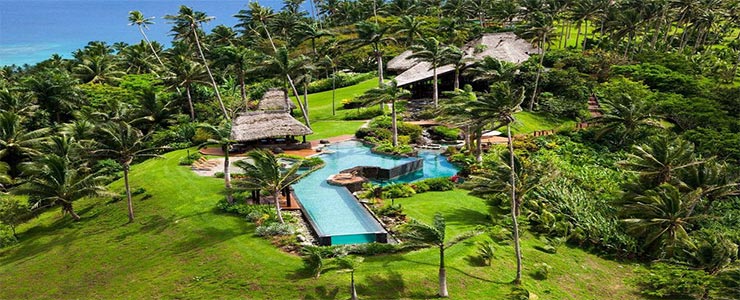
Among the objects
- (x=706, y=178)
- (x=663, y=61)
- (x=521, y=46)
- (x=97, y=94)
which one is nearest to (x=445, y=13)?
(x=521, y=46)

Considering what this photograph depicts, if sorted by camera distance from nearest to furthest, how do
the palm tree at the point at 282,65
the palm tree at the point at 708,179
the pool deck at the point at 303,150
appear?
the palm tree at the point at 708,179
the pool deck at the point at 303,150
the palm tree at the point at 282,65

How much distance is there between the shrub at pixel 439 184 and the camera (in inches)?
1554

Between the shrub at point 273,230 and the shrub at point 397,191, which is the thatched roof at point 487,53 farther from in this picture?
the shrub at point 273,230

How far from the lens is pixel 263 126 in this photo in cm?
4900

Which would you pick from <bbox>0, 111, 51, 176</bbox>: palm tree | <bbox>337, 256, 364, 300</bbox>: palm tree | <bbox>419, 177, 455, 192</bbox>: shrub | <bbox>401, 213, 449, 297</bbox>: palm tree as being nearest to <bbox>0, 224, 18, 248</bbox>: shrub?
<bbox>0, 111, 51, 176</bbox>: palm tree

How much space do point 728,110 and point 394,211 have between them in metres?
41.1

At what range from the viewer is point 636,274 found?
2980 centimetres

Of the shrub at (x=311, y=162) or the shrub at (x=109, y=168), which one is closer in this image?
the shrub at (x=311, y=162)

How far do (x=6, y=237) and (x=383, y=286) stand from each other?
28.3 metres

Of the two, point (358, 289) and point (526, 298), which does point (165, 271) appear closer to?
point (358, 289)

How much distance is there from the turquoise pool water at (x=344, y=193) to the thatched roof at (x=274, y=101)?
1211 centimetres

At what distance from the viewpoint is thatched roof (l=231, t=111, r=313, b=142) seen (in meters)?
48.0

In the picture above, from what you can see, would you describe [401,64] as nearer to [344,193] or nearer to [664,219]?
[344,193]

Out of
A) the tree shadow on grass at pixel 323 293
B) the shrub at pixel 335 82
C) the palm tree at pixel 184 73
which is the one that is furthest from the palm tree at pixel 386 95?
the shrub at pixel 335 82
